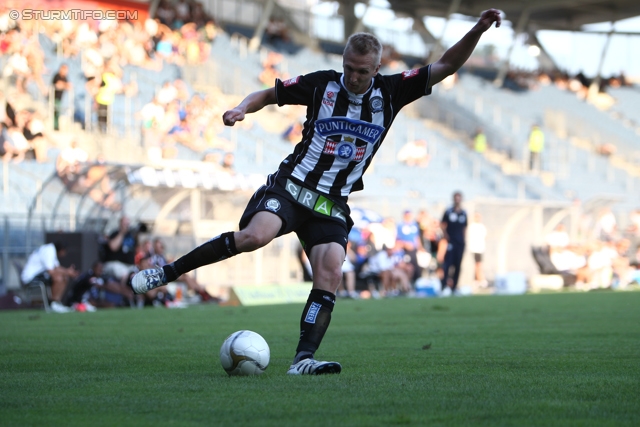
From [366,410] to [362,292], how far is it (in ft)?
56.4

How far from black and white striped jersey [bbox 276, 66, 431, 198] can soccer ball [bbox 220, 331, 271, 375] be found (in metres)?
1.06

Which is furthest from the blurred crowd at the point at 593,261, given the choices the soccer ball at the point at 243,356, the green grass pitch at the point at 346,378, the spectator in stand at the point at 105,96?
the soccer ball at the point at 243,356

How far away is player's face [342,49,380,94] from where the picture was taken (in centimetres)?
530

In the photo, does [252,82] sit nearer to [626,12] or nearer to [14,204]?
[14,204]

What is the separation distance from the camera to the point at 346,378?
5.04m

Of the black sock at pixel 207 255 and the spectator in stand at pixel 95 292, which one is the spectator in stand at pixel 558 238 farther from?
the black sock at pixel 207 255

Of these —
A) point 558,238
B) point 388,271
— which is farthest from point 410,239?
point 558,238

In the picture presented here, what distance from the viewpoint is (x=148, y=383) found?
4.91 m

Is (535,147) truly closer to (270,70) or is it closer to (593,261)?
(593,261)

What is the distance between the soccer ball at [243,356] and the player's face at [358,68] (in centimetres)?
162

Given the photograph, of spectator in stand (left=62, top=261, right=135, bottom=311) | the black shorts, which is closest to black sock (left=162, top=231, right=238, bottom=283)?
the black shorts

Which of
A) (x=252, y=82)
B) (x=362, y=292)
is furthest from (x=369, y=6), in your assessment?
(x=362, y=292)

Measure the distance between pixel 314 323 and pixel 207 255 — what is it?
2.52 ft

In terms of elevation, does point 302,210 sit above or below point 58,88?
below
